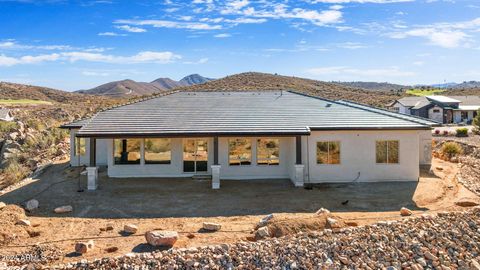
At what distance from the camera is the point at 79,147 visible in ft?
69.2

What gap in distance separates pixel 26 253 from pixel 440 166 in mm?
19985

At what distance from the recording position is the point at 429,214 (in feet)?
41.6

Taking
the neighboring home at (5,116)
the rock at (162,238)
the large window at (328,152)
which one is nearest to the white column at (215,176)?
the large window at (328,152)

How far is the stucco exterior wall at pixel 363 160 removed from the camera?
17.5 meters

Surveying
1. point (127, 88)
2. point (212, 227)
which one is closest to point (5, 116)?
point (212, 227)

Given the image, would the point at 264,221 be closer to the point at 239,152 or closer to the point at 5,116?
the point at 239,152

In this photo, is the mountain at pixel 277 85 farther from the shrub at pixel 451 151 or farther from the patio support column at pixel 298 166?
the patio support column at pixel 298 166

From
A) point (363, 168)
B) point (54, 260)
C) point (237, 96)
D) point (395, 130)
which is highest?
point (237, 96)

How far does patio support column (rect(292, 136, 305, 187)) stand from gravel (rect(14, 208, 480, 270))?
5619 millimetres

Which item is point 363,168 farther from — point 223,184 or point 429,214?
point 223,184

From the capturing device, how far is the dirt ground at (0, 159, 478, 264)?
11.1 m

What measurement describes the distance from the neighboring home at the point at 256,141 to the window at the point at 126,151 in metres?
0.05

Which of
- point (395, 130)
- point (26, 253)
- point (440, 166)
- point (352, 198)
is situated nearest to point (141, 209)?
point (26, 253)

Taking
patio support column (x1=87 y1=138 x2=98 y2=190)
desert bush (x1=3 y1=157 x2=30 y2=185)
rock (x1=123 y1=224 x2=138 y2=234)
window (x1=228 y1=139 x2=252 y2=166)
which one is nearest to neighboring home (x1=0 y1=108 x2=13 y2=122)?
desert bush (x1=3 y1=157 x2=30 y2=185)
